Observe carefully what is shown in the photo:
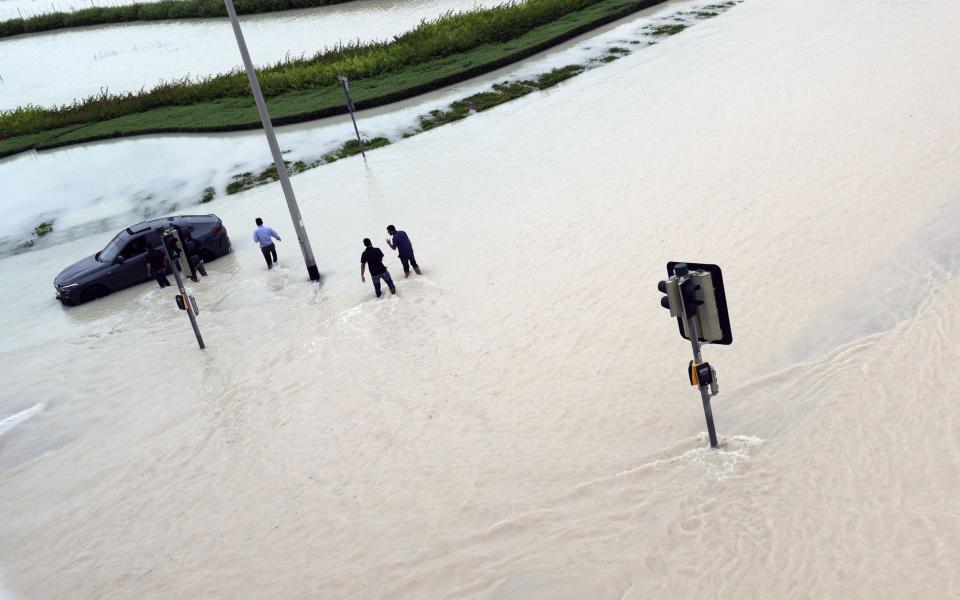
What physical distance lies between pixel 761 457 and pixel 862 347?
3.00 m

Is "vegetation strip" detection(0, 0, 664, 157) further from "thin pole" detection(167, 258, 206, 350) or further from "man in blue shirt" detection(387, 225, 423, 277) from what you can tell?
"thin pole" detection(167, 258, 206, 350)

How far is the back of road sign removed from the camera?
30.0ft

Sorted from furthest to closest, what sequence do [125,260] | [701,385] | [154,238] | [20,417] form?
[154,238]
[125,260]
[20,417]
[701,385]

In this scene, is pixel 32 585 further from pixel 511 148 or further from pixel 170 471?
pixel 511 148

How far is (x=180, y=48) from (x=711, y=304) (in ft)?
195

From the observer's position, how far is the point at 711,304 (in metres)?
9.29

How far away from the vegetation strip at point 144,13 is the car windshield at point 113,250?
147 feet

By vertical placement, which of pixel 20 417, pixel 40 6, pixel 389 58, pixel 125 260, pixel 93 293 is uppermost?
pixel 40 6

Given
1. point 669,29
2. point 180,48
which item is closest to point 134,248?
point 669,29

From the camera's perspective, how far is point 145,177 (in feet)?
107

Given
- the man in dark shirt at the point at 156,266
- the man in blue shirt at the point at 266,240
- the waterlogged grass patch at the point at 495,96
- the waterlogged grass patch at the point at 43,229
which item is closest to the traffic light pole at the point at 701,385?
the man in blue shirt at the point at 266,240

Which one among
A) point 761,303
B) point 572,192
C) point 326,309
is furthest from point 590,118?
point 761,303

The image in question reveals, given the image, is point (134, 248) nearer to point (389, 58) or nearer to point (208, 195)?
point (208, 195)

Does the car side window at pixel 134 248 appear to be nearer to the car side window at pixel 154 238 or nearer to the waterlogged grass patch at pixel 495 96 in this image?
the car side window at pixel 154 238
